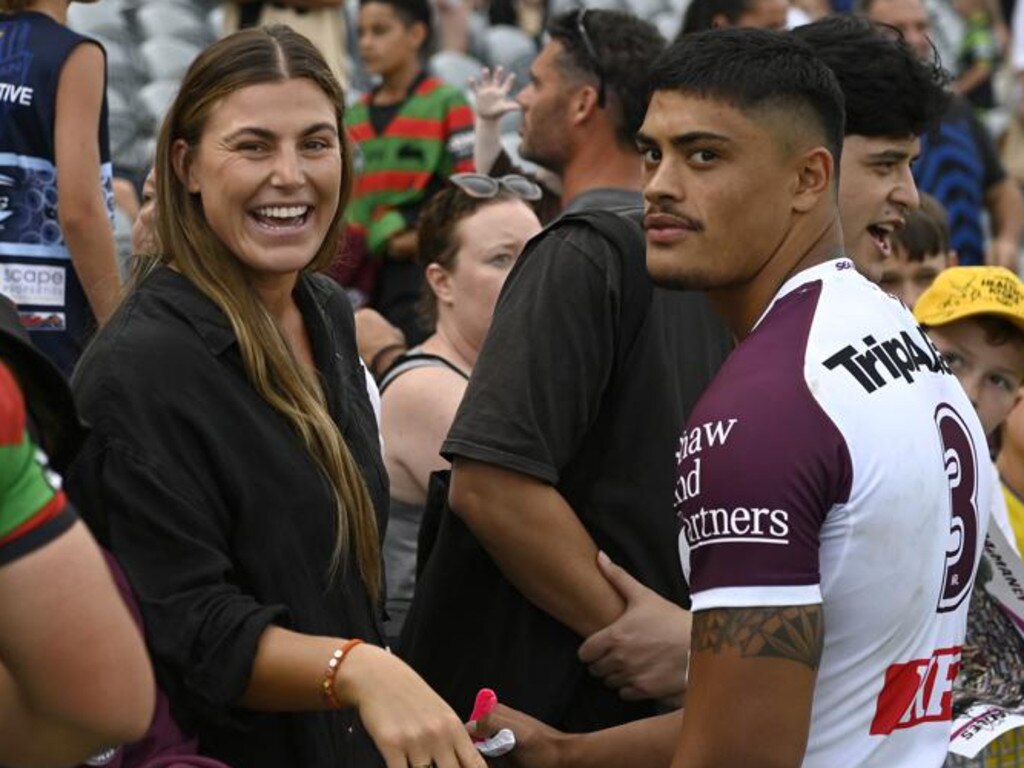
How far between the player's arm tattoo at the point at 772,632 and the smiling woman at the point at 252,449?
413 millimetres

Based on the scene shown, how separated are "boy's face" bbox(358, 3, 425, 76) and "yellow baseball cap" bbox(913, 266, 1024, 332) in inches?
145

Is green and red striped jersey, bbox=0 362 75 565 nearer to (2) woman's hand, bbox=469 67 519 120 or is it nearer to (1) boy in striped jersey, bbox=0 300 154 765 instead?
(1) boy in striped jersey, bbox=0 300 154 765

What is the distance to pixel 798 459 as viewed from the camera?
2.55 m

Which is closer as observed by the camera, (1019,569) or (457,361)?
(1019,569)

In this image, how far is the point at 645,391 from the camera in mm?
3453

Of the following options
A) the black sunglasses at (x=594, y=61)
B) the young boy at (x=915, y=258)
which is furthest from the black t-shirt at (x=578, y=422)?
the young boy at (x=915, y=258)

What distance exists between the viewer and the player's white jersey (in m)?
2.56

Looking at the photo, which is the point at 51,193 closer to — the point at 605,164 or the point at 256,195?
the point at 605,164

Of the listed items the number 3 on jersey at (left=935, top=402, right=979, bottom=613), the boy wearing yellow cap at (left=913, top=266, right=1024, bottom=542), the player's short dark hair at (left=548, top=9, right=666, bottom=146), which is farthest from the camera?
the boy wearing yellow cap at (left=913, top=266, right=1024, bottom=542)

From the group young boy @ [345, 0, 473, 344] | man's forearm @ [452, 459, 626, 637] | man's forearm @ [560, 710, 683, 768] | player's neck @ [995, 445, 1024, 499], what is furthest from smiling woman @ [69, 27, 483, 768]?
young boy @ [345, 0, 473, 344]

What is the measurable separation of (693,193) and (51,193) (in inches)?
94.1

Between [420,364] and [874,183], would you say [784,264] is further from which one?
[420,364]

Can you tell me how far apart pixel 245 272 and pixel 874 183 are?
1.19m

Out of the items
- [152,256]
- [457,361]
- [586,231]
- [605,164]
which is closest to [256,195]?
[152,256]
